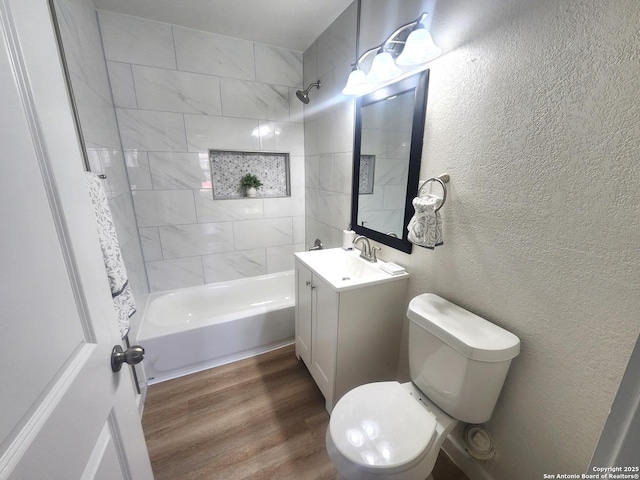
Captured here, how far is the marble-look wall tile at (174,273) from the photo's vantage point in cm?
233

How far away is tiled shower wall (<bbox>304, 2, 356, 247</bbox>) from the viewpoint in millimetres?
1828

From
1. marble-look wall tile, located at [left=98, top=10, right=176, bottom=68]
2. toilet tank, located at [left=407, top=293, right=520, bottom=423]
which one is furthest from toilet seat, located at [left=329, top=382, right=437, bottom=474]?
marble-look wall tile, located at [left=98, top=10, right=176, bottom=68]

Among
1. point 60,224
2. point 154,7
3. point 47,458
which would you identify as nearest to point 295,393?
point 47,458

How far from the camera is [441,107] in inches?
47.4

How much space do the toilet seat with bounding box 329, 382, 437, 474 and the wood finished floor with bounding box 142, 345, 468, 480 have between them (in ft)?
1.65

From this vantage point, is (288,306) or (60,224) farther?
(288,306)

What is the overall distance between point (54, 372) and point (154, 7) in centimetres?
231

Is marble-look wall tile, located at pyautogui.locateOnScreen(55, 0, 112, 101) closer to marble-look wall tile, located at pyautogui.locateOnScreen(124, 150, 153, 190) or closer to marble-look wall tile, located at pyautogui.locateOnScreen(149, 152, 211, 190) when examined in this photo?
marble-look wall tile, located at pyautogui.locateOnScreen(124, 150, 153, 190)

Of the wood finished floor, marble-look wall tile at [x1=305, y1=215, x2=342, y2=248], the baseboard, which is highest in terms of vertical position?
marble-look wall tile at [x1=305, y1=215, x2=342, y2=248]

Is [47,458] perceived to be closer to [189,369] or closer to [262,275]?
[189,369]

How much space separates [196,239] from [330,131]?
152cm

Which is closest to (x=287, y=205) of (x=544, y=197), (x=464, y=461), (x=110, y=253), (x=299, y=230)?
(x=299, y=230)

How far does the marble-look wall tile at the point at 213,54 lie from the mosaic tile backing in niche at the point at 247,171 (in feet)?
2.09

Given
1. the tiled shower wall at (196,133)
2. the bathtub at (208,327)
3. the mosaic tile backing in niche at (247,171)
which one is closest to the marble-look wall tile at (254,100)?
the tiled shower wall at (196,133)
